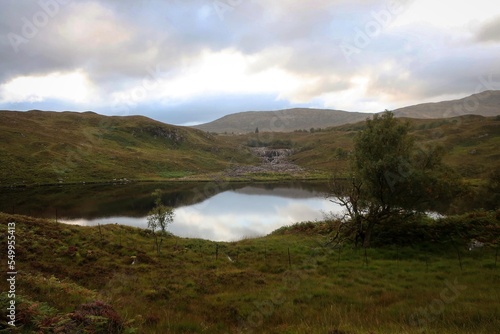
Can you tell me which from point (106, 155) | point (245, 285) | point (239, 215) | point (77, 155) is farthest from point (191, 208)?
point (77, 155)

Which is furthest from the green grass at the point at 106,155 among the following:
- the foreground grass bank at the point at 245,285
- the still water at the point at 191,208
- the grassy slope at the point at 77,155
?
the foreground grass bank at the point at 245,285

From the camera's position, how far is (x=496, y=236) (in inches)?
1136

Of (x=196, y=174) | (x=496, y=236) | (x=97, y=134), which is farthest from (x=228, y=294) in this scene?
(x=97, y=134)

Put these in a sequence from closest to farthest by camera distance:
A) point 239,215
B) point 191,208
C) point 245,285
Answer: point 245,285 → point 239,215 → point 191,208

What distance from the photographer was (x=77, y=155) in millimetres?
138125

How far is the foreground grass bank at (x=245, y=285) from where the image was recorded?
1025cm

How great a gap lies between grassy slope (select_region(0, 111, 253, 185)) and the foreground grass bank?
9283 centimetres

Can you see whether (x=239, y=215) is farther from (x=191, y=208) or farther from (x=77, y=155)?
(x=77, y=155)

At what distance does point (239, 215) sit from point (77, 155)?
4185 inches

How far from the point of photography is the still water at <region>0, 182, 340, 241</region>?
54644 mm

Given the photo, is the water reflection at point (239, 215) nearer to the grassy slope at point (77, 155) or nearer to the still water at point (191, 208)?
the still water at point (191, 208)

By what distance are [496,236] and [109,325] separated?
3470 centimetres

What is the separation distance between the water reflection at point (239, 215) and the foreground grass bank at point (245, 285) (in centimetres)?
1402

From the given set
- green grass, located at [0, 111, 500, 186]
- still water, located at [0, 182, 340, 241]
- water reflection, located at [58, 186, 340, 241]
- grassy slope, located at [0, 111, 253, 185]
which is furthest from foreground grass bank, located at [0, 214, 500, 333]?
grassy slope, located at [0, 111, 253, 185]
